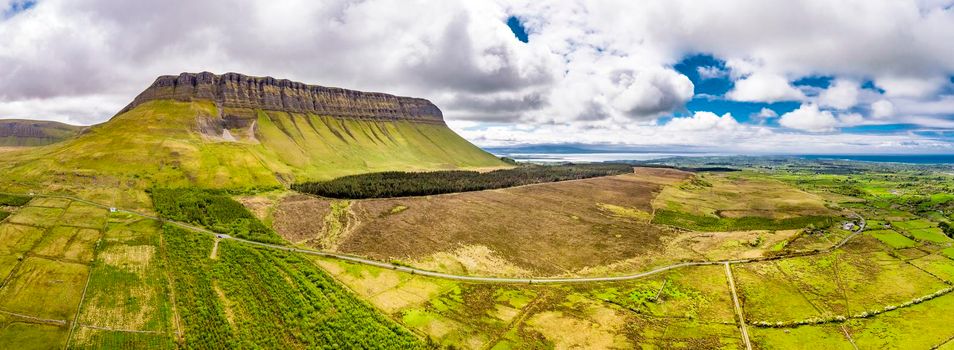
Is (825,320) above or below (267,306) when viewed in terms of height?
above

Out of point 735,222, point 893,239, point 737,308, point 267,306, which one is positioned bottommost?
point 267,306

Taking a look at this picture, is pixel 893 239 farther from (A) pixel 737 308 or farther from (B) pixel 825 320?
(A) pixel 737 308

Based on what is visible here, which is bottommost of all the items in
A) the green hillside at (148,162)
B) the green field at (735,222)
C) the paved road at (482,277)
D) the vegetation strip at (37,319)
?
the vegetation strip at (37,319)

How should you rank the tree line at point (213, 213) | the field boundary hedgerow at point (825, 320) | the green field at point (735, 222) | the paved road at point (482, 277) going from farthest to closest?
the green field at point (735, 222) → the tree line at point (213, 213) → the paved road at point (482, 277) → the field boundary hedgerow at point (825, 320)

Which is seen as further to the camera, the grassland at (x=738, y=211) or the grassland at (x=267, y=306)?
the grassland at (x=738, y=211)

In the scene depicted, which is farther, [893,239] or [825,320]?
[893,239]

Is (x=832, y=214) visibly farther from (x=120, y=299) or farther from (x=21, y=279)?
(x=21, y=279)

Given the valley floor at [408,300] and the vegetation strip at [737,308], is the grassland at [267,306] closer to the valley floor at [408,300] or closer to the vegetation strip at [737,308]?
the valley floor at [408,300]

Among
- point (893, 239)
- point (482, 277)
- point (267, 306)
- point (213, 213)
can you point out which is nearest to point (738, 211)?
point (893, 239)

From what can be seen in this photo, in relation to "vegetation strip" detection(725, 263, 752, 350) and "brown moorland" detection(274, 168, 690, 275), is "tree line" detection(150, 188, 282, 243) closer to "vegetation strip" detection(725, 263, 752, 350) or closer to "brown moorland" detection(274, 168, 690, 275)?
"brown moorland" detection(274, 168, 690, 275)

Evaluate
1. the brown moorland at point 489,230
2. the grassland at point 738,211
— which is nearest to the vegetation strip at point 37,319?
the brown moorland at point 489,230

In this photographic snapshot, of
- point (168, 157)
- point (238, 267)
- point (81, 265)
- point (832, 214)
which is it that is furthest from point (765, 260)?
point (168, 157)
